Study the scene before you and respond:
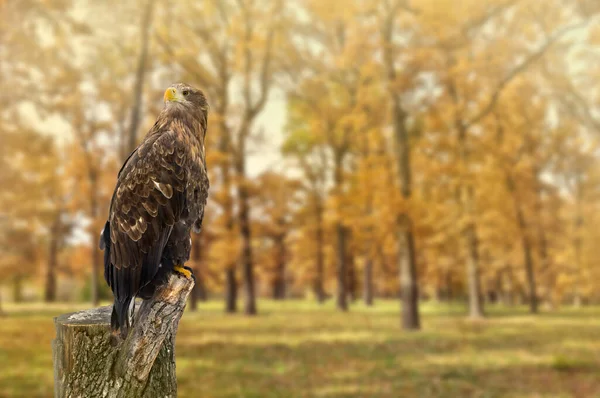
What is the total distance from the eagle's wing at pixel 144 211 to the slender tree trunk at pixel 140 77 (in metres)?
9.50

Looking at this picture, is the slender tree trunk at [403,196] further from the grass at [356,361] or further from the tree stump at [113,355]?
the tree stump at [113,355]

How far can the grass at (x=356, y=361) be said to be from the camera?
8844mm

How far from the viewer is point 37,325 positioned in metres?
16.9

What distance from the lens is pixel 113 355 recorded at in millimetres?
3141

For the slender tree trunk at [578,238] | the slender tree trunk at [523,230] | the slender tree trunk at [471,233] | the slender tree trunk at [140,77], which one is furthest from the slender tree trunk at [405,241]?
the slender tree trunk at [578,238]

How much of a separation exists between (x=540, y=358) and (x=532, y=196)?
55.5 ft

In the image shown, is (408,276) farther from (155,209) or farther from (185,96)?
(155,209)

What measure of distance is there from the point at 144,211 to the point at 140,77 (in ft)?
35.9

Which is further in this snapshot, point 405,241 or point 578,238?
point 578,238

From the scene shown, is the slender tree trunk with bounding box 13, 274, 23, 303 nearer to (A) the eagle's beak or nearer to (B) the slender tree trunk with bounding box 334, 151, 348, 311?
(B) the slender tree trunk with bounding box 334, 151, 348, 311

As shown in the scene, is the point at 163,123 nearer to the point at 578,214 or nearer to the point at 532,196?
the point at 532,196

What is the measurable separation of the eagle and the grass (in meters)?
5.46

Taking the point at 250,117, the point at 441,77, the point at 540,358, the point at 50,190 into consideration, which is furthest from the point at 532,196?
the point at 50,190

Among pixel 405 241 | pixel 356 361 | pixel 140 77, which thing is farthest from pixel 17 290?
pixel 356 361
